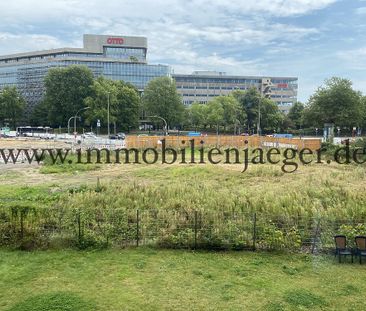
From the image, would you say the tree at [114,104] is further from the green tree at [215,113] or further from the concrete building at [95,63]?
the concrete building at [95,63]

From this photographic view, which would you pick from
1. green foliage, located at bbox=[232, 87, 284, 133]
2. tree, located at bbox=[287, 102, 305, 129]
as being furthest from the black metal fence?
tree, located at bbox=[287, 102, 305, 129]

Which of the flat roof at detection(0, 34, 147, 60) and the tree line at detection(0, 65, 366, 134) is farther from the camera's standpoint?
the flat roof at detection(0, 34, 147, 60)

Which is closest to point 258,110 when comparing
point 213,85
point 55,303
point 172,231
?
point 213,85

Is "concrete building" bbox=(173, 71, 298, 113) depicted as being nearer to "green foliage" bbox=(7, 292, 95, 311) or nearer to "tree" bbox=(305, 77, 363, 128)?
"tree" bbox=(305, 77, 363, 128)

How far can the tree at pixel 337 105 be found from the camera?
71438 mm

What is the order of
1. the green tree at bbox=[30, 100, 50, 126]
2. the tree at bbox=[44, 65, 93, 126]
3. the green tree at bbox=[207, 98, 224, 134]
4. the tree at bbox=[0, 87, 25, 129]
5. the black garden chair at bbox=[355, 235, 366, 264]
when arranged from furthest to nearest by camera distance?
the green tree at bbox=[30, 100, 50, 126]
the tree at bbox=[0, 87, 25, 129]
the tree at bbox=[44, 65, 93, 126]
the green tree at bbox=[207, 98, 224, 134]
the black garden chair at bbox=[355, 235, 366, 264]

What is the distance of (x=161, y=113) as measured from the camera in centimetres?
8700

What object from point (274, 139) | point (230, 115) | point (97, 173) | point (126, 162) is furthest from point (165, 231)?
point (230, 115)

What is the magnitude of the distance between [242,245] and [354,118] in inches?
2711

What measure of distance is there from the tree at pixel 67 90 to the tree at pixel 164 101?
537 inches

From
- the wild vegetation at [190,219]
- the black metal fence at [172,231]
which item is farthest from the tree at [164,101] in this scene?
the black metal fence at [172,231]

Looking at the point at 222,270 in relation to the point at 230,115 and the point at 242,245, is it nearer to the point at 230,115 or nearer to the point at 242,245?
the point at 242,245

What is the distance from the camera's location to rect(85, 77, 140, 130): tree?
78.9 m

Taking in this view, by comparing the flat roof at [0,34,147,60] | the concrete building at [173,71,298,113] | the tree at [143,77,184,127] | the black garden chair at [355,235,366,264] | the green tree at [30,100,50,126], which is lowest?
the black garden chair at [355,235,366,264]
